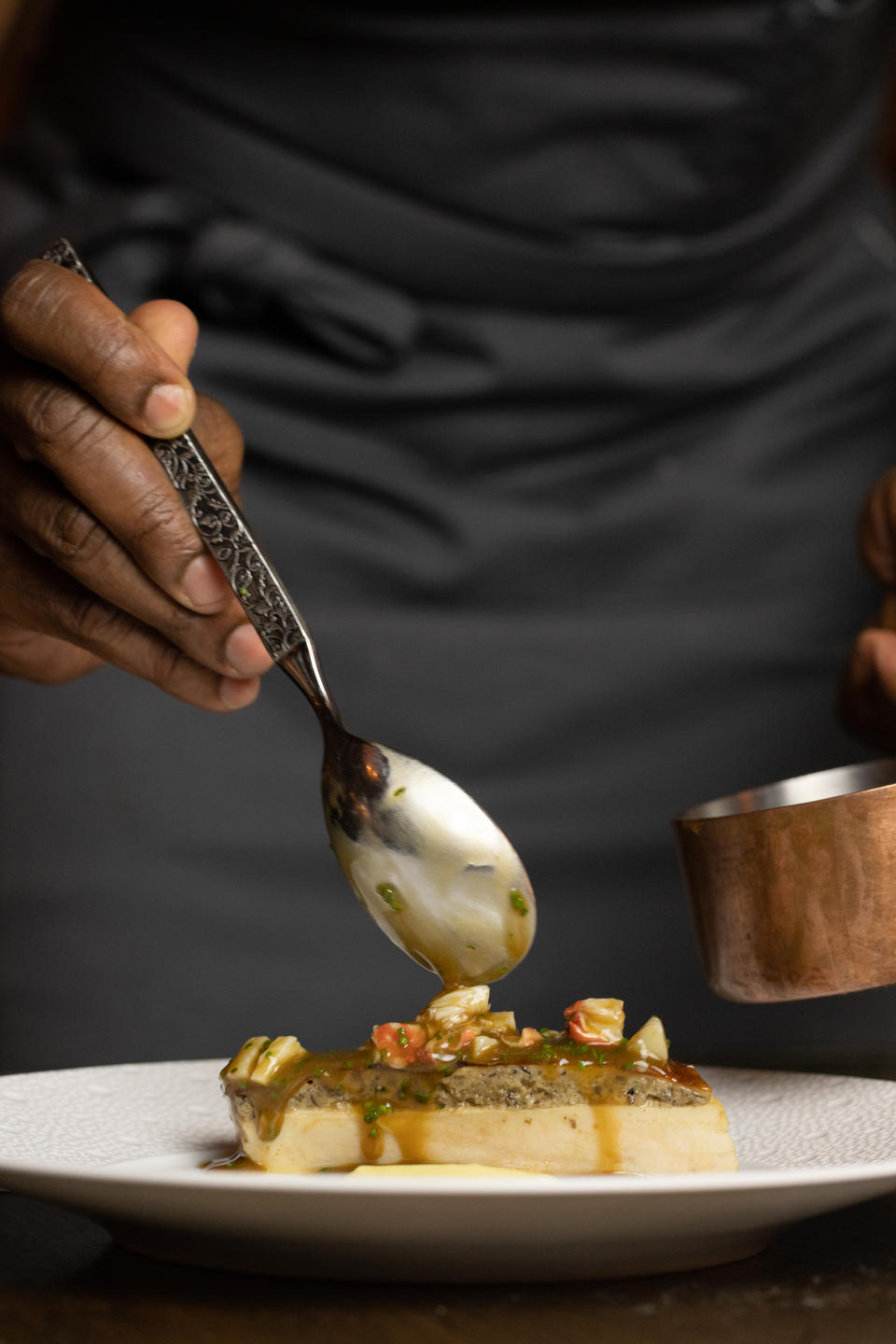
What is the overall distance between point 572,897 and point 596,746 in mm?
239

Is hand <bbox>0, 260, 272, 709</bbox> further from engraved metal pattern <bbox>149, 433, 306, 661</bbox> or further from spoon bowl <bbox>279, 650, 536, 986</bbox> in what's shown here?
spoon bowl <bbox>279, 650, 536, 986</bbox>

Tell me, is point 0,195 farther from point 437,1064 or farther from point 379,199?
point 437,1064

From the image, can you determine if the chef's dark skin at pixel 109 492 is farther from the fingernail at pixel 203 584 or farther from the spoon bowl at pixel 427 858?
the spoon bowl at pixel 427 858

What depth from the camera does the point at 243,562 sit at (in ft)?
3.26

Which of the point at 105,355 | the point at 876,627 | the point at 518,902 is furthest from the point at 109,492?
the point at 876,627

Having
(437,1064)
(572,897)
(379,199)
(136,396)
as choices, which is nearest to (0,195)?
(379,199)

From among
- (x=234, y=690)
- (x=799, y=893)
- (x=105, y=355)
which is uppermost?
(x=105, y=355)

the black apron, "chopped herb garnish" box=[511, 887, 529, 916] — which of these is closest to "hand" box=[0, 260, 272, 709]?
"chopped herb garnish" box=[511, 887, 529, 916]

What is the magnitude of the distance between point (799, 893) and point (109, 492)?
58 centimetres

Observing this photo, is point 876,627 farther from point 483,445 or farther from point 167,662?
point 167,662

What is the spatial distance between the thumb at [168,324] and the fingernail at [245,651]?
211 millimetres

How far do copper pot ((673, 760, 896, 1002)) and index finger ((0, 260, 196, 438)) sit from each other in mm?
496

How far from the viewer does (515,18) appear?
6.20 feet

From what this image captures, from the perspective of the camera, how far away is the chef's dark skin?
38.7 inches
